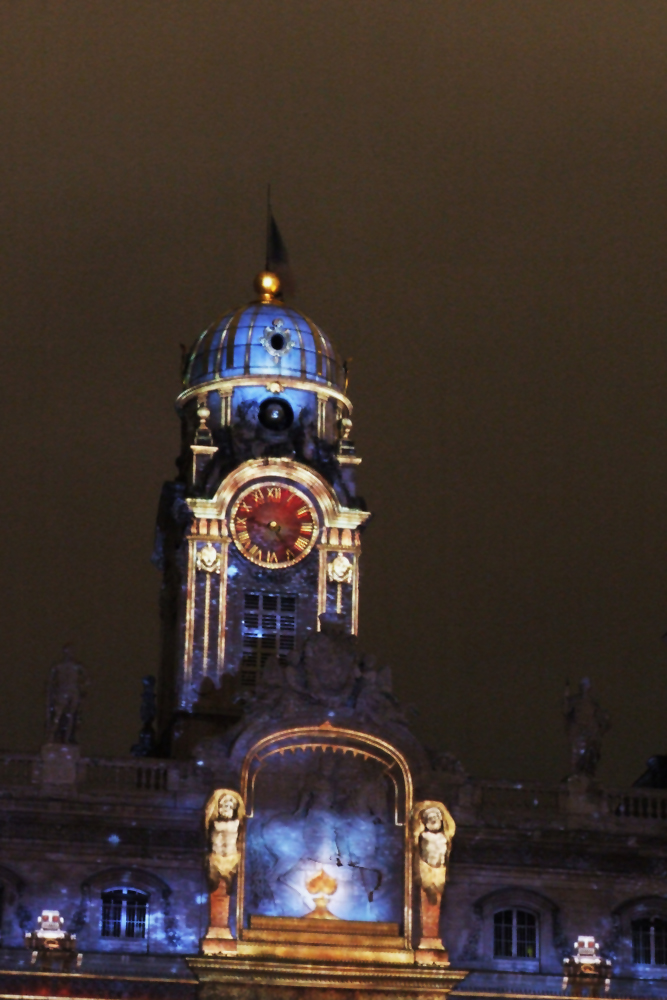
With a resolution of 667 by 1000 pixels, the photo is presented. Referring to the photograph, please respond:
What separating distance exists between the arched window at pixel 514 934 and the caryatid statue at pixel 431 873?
1.84 m

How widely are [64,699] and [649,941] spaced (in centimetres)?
1643

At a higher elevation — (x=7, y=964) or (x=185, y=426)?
(x=185, y=426)

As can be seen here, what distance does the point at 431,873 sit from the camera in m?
57.9

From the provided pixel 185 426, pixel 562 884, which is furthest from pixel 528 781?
pixel 185 426

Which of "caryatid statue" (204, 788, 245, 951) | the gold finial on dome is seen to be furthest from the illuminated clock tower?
"caryatid statue" (204, 788, 245, 951)

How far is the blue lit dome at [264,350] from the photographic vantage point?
6744cm

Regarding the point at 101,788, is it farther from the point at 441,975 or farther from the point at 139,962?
the point at 441,975

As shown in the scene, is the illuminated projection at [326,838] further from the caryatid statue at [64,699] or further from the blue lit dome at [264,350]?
the blue lit dome at [264,350]

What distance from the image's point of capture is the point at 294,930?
57.8 metres

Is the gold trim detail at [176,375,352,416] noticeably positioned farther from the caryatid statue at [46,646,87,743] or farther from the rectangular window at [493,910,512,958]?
the rectangular window at [493,910,512,958]

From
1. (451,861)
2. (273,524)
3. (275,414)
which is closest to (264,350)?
(275,414)

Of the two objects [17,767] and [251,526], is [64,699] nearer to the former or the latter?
[17,767]

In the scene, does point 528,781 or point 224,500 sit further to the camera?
point 224,500

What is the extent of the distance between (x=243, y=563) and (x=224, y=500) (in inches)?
74.3
